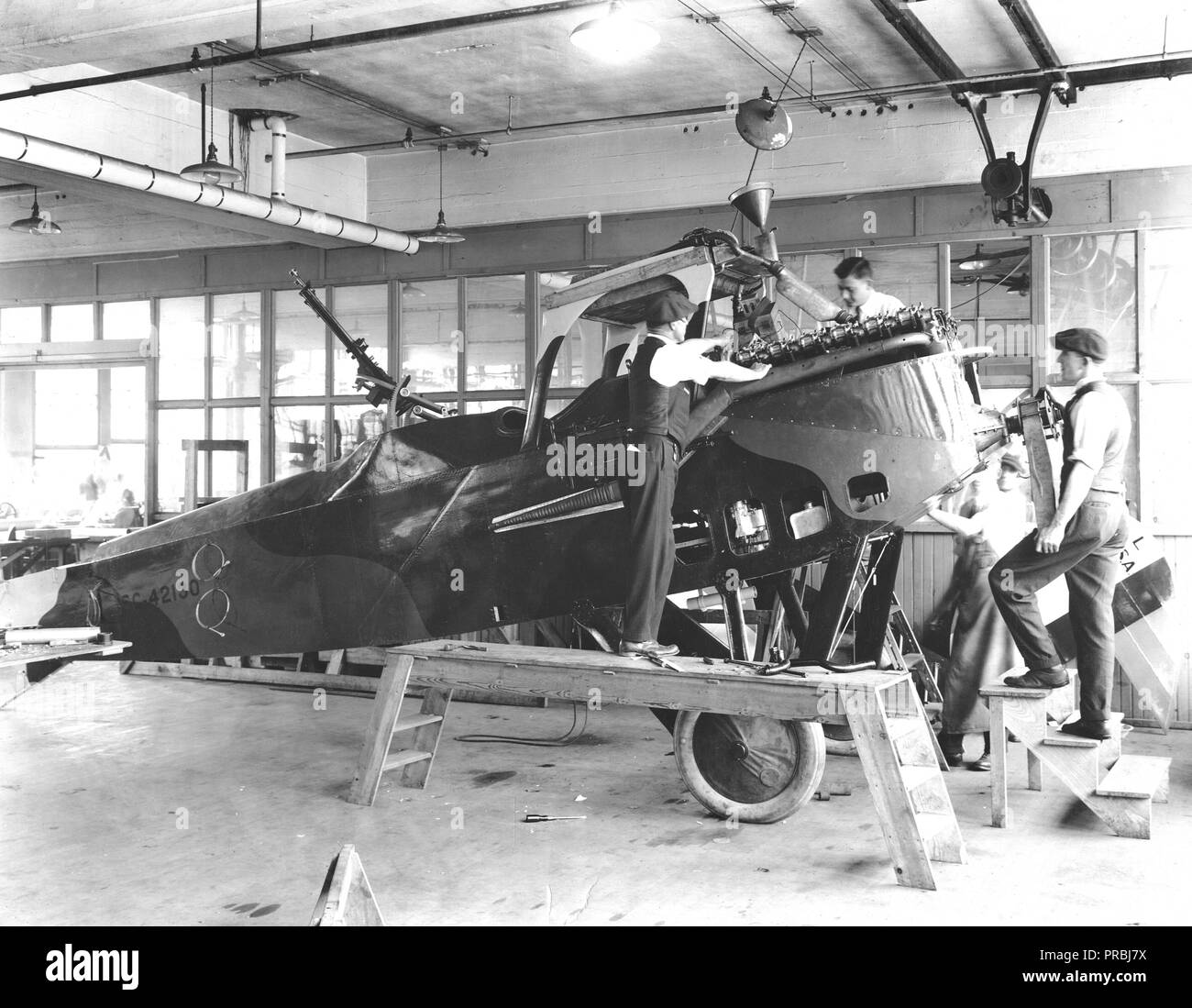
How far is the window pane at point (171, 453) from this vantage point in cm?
1121

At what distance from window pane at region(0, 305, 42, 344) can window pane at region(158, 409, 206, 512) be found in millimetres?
2168

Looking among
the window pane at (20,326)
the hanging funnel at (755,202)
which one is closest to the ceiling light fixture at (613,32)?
the hanging funnel at (755,202)

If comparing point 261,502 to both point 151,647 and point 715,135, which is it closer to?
point 151,647

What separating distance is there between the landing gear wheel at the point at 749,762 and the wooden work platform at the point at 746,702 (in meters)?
0.01

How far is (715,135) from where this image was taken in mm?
9102

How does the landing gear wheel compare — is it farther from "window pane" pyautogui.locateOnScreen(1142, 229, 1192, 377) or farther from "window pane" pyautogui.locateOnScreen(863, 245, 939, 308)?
"window pane" pyautogui.locateOnScreen(1142, 229, 1192, 377)

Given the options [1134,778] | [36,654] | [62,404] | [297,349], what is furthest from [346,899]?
[62,404]

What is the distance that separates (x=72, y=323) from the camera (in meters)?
11.9

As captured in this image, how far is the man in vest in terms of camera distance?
5301 mm

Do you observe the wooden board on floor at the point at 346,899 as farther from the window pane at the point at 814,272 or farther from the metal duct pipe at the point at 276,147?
the metal duct pipe at the point at 276,147

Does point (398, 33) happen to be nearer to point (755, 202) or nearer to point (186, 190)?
point (755, 202)

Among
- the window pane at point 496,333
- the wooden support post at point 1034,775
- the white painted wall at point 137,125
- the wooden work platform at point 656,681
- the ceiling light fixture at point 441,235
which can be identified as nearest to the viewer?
the wooden work platform at point 656,681

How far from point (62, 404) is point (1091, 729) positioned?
545 inches
